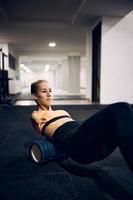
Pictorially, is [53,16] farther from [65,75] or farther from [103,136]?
[65,75]

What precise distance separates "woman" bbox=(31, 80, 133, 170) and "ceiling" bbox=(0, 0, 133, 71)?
3996mm

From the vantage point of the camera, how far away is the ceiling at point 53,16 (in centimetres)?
515

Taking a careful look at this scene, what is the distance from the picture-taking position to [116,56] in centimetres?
630

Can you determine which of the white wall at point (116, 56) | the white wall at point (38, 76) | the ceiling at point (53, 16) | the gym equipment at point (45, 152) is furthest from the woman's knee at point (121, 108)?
the white wall at point (38, 76)

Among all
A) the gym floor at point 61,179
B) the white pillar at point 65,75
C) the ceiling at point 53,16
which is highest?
the ceiling at point 53,16

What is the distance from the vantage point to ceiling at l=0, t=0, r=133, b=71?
16.9 feet

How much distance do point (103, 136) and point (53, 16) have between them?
551 centimetres

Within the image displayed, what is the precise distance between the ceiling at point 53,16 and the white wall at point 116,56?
383 mm

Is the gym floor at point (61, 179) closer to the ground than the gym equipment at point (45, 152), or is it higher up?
closer to the ground

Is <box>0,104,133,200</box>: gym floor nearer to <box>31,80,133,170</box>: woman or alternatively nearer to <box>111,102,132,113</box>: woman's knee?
<box>31,80,133,170</box>: woman

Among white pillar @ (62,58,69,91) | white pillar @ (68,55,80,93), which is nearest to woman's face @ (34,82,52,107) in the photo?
white pillar @ (68,55,80,93)

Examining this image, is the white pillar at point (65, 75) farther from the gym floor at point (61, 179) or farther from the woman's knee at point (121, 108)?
the woman's knee at point (121, 108)

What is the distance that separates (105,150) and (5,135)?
1.92 meters

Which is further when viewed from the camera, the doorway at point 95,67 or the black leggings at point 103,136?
the doorway at point 95,67
